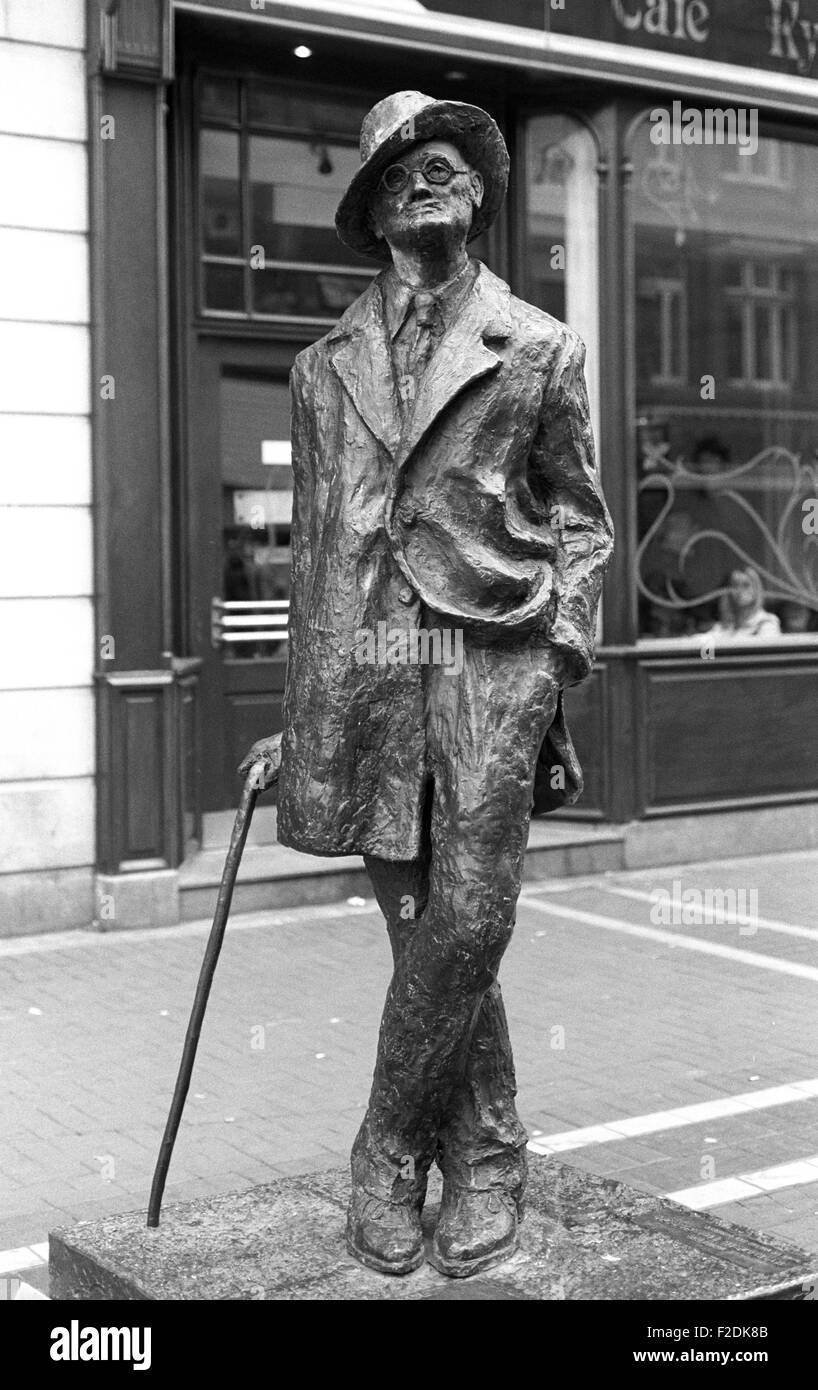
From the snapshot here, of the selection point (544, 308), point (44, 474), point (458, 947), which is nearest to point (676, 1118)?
point (458, 947)

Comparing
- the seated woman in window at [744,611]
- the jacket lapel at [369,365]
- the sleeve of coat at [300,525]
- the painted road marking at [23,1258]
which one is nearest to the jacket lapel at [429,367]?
the jacket lapel at [369,365]

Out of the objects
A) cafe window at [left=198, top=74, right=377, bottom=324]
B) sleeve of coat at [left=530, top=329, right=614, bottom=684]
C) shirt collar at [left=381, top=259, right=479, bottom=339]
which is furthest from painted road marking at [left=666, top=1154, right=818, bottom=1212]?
cafe window at [left=198, top=74, right=377, bottom=324]

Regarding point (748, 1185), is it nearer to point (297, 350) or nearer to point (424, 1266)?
point (424, 1266)

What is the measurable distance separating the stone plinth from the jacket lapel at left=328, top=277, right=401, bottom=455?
176 cm

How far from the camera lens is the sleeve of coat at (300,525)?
4.04 m

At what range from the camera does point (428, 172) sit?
389 cm

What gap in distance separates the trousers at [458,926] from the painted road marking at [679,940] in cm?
429

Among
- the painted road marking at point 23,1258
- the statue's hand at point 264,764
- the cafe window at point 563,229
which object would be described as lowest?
the painted road marking at point 23,1258

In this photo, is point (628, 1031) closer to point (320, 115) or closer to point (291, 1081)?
point (291, 1081)

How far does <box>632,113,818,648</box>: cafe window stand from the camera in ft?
35.3

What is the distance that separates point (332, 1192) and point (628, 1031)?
2943mm

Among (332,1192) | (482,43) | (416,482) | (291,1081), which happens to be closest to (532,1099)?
(291,1081)

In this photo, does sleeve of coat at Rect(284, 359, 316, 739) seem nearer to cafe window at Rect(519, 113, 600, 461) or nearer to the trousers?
the trousers

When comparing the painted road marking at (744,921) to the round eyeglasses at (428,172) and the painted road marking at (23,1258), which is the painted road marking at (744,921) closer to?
the painted road marking at (23,1258)
